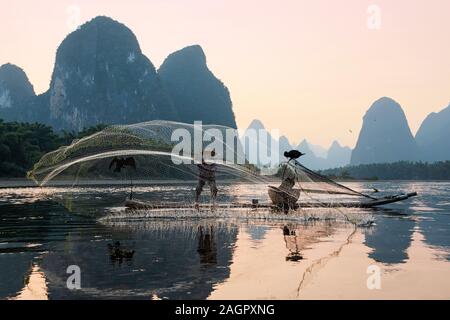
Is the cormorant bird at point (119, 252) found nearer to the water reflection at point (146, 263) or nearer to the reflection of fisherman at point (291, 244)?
the water reflection at point (146, 263)

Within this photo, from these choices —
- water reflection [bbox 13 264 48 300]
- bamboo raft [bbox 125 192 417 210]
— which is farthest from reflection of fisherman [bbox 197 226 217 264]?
bamboo raft [bbox 125 192 417 210]

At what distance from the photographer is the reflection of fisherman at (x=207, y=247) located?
1232cm

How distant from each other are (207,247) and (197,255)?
1.36m

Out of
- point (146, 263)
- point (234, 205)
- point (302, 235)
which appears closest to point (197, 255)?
point (146, 263)

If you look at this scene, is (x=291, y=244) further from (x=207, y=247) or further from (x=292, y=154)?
(x=292, y=154)

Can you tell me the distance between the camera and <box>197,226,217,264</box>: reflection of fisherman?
40.4ft

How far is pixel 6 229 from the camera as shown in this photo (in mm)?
18531

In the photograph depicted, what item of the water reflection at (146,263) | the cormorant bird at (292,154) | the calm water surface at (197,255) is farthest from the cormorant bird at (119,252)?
the cormorant bird at (292,154)

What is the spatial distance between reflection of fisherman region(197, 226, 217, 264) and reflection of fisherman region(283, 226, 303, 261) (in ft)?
5.86

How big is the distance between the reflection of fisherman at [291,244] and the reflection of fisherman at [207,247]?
179 cm

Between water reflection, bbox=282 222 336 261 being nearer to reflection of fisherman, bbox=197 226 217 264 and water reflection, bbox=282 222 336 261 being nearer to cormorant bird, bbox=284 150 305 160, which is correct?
reflection of fisherman, bbox=197 226 217 264

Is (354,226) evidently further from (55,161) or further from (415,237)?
(55,161)

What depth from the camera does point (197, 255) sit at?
12.9 m
